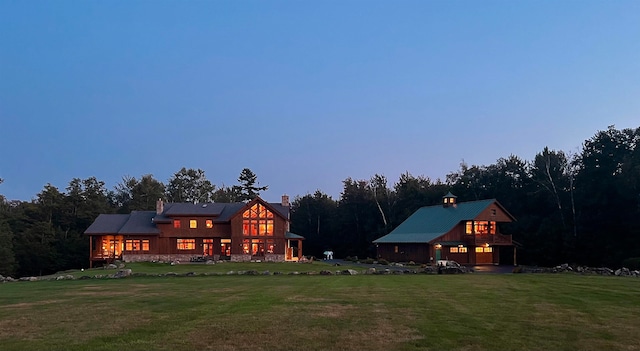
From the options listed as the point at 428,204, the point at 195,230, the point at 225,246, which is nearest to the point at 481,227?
the point at 428,204

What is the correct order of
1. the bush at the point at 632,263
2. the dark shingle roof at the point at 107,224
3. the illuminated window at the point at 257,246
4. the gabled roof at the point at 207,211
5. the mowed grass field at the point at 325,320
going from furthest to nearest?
the gabled roof at the point at 207,211 → the dark shingle roof at the point at 107,224 → the illuminated window at the point at 257,246 → the bush at the point at 632,263 → the mowed grass field at the point at 325,320

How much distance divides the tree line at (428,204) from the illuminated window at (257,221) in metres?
21.0

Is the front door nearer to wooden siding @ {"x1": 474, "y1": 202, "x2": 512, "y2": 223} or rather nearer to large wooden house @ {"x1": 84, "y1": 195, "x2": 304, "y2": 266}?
large wooden house @ {"x1": 84, "y1": 195, "x2": 304, "y2": 266}

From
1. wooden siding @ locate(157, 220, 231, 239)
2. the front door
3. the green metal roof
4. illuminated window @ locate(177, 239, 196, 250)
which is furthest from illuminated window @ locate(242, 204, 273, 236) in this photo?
the green metal roof

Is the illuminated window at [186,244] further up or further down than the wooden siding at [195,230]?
further down

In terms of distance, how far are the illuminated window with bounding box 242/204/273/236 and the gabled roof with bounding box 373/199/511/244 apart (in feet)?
38.9

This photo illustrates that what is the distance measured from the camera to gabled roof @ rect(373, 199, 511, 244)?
51906mm

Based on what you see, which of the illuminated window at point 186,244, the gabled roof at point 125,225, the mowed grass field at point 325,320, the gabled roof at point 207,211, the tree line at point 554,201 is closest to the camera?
the mowed grass field at point 325,320

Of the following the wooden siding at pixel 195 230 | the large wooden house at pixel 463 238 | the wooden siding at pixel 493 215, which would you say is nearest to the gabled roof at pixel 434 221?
the large wooden house at pixel 463 238

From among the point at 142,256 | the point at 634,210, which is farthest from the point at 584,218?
the point at 142,256

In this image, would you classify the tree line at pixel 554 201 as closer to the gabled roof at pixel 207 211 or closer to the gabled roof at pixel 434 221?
the gabled roof at pixel 434 221

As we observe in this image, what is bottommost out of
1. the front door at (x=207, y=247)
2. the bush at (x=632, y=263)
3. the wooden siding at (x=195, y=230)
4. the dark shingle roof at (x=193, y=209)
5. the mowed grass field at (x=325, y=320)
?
the bush at (x=632, y=263)

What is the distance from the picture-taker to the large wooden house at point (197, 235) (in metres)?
56.3

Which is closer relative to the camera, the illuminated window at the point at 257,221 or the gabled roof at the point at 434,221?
the gabled roof at the point at 434,221
